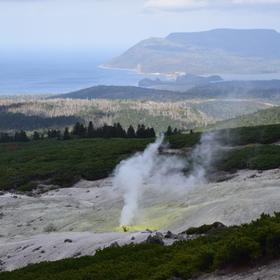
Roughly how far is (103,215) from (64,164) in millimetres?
33631

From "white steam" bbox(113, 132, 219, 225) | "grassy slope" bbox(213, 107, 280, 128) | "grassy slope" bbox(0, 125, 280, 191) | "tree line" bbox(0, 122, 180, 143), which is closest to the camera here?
"white steam" bbox(113, 132, 219, 225)

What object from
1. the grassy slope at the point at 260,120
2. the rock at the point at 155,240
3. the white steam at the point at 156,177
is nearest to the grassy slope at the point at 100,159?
the white steam at the point at 156,177

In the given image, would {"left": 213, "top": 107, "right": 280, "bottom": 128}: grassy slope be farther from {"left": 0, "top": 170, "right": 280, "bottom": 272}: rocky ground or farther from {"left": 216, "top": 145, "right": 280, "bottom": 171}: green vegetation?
{"left": 0, "top": 170, "right": 280, "bottom": 272}: rocky ground

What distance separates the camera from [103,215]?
3553 cm

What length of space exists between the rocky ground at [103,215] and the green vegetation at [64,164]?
9873 millimetres

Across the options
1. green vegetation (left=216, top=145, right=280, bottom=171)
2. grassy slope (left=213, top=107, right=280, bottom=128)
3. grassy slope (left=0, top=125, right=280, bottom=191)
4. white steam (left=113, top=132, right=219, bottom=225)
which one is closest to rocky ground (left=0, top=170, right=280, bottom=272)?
white steam (left=113, top=132, right=219, bottom=225)

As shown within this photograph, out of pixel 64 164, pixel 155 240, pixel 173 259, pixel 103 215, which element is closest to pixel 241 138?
pixel 64 164

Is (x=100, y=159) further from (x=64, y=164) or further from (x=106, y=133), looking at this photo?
(x=106, y=133)

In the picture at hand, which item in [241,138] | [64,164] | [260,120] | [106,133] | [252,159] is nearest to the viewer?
[252,159]

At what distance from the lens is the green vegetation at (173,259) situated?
520 inches

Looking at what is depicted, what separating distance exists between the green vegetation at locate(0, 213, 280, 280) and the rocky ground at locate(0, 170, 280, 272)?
8.16 ft

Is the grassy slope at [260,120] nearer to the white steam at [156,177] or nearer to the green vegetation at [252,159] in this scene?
the green vegetation at [252,159]

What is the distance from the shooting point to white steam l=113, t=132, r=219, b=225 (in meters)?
36.4

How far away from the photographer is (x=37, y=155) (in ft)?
277
